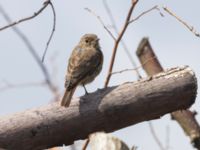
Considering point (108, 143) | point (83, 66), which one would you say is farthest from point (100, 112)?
point (83, 66)

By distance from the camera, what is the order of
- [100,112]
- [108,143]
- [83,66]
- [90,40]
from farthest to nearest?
[90,40]
[83,66]
[100,112]
[108,143]

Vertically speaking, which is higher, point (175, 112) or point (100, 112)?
point (175, 112)

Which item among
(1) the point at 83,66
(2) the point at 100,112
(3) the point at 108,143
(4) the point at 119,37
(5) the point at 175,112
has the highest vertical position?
(1) the point at 83,66

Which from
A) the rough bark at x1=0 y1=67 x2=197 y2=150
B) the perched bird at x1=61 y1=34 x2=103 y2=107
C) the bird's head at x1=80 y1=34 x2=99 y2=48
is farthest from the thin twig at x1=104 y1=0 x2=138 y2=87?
the bird's head at x1=80 y1=34 x2=99 y2=48

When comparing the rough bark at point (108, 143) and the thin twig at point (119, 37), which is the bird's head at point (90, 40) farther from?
the rough bark at point (108, 143)

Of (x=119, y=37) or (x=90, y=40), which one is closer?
(x=119, y=37)

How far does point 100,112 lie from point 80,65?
2109 mm

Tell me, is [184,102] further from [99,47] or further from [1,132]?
[99,47]

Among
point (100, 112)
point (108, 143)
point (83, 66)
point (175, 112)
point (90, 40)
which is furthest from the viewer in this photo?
point (90, 40)

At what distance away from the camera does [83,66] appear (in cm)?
849

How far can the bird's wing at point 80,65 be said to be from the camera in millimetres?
8258

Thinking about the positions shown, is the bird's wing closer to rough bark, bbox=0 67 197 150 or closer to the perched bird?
the perched bird

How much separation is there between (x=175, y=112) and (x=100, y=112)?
185 centimetres

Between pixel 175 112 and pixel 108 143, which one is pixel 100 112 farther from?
pixel 175 112
